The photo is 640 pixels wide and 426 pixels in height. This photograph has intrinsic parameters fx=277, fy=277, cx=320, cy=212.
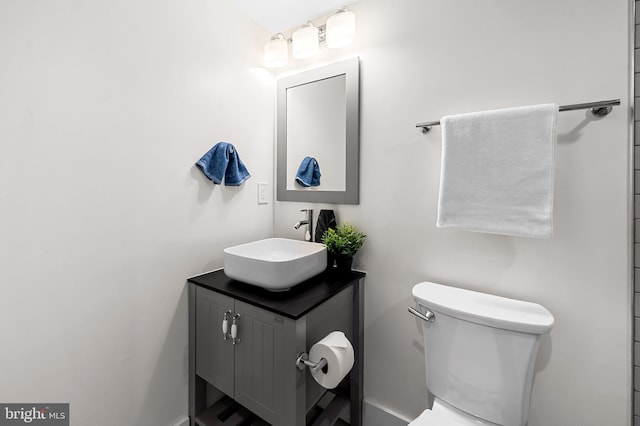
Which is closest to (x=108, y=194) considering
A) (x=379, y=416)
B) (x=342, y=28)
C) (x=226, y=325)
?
(x=226, y=325)

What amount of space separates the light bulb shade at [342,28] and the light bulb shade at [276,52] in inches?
13.0

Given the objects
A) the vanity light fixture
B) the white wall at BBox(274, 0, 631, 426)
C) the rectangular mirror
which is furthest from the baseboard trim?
the vanity light fixture

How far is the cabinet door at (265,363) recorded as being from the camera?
103 centimetres

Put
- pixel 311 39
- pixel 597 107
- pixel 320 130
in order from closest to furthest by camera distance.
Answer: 1. pixel 597 107
2. pixel 311 39
3. pixel 320 130

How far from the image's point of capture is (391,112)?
1.35m

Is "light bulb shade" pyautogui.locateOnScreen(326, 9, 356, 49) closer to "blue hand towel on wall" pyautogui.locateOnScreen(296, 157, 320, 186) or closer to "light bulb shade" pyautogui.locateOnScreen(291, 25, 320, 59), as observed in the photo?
"light bulb shade" pyautogui.locateOnScreen(291, 25, 320, 59)

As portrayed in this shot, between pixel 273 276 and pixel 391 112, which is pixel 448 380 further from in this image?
pixel 391 112

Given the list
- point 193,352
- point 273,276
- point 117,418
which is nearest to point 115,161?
point 273,276

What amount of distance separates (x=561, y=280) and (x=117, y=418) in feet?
5.93

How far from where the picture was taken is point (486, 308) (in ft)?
3.30

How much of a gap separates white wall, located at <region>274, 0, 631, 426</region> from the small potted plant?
0.24ft

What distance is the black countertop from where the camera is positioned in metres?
1.07

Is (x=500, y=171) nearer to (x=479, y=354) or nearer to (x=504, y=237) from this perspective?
(x=504, y=237)

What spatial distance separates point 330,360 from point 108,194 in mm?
1070
